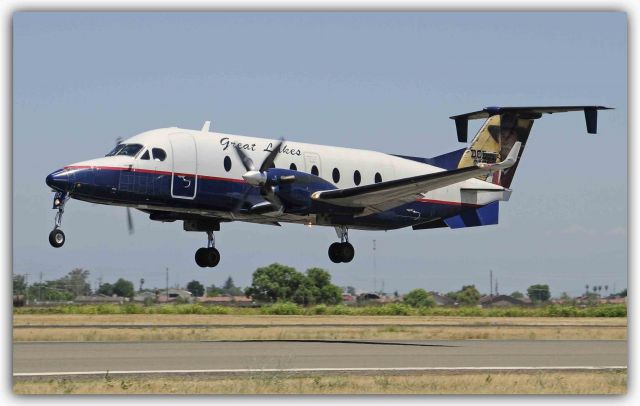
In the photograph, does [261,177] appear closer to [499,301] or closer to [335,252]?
[335,252]

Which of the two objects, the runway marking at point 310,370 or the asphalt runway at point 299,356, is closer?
the runway marking at point 310,370

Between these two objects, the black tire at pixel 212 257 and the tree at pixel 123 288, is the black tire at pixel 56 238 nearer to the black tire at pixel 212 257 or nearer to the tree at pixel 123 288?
the black tire at pixel 212 257

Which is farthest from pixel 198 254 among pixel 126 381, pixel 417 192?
pixel 126 381

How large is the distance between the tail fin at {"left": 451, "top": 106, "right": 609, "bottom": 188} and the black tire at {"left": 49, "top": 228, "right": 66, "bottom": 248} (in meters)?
19.4

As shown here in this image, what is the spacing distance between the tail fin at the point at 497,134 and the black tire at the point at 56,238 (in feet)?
63.6

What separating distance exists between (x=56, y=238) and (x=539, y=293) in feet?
199

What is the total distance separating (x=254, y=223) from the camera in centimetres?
4050

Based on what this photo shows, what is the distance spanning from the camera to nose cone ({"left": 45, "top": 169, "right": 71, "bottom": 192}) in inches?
1341

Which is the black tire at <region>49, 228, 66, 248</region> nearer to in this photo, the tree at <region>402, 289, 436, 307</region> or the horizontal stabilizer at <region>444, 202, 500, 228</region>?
the horizontal stabilizer at <region>444, 202, 500, 228</region>

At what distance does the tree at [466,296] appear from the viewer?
100225mm

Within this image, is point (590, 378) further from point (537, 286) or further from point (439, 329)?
point (537, 286)

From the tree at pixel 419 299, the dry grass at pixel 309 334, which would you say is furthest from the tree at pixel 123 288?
the dry grass at pixel 309 334

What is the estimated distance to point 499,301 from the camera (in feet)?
322

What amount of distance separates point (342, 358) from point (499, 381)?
6.16m
